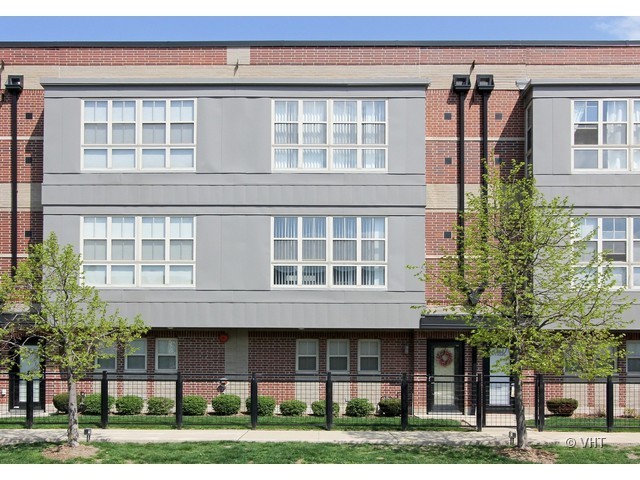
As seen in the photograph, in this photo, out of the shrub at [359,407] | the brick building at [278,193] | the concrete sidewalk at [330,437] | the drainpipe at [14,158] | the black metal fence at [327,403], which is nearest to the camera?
the concrete sidewalk at [330,437]

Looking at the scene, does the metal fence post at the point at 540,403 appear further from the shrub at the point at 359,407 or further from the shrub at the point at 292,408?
the shrub at the point at 292,408

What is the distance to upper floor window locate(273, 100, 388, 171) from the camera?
21047mm

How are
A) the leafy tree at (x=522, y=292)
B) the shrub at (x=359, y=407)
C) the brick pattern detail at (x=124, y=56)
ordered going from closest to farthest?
the leafy tree at (x=522, y=292), the shrub at (x=359, y=407), the brick pattern detail at (x=124, y=56)

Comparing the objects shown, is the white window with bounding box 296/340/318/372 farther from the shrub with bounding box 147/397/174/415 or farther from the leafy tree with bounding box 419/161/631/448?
the leafy tree with bounding box 419/161/631/448

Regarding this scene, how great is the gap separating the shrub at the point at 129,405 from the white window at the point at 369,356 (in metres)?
6.05

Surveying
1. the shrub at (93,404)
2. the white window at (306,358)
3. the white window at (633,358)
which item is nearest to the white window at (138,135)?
the white window at (306,358)

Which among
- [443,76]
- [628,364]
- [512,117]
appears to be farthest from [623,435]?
[443,76]

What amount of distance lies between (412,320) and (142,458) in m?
8.37

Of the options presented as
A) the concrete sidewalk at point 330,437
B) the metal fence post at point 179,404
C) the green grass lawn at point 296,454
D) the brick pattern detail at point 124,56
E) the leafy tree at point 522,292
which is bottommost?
the concrete sidewalk at point 330,437

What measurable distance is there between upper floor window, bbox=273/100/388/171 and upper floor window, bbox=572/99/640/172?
5174mm

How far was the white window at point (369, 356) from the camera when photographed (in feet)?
71.7

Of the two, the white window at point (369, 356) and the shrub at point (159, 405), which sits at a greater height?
the white window at point (369, 356)

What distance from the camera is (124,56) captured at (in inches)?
880

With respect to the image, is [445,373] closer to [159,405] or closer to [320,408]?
[320,408]
